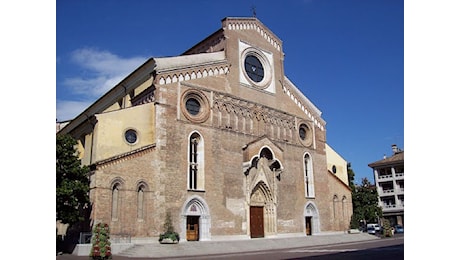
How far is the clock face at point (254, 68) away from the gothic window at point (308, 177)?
7.32m

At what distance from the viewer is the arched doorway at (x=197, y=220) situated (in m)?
23.2

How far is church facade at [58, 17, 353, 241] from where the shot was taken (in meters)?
21.4

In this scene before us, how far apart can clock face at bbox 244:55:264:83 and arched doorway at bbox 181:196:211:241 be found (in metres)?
10.7

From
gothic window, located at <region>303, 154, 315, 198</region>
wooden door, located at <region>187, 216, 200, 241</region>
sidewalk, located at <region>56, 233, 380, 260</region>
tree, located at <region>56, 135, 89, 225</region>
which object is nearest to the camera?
sidewalk, located at <region>56, 233, 380, 260</region>

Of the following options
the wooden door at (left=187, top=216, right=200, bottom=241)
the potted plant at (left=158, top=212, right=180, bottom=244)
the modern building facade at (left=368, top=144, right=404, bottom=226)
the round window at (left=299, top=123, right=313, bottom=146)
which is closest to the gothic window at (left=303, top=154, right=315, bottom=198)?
the round window at (left=299, top=123, right=313, bottom=146)

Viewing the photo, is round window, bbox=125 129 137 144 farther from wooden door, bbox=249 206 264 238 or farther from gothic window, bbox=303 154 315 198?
gothic window, bbox=303 154 315 198

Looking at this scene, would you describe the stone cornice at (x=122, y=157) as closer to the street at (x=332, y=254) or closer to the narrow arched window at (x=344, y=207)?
the street at (x=332, y=254)

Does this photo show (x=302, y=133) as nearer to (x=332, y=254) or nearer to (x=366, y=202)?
(x=366, y=202)

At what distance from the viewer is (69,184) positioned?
18.9m

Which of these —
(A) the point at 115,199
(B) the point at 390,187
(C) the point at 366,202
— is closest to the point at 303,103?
(C) the point at 366,202

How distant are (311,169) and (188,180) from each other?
39.7 ft

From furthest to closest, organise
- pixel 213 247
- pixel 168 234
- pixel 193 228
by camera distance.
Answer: pixel 193 228, pixel 213 247, pixel 168 234

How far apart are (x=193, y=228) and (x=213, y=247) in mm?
2461
